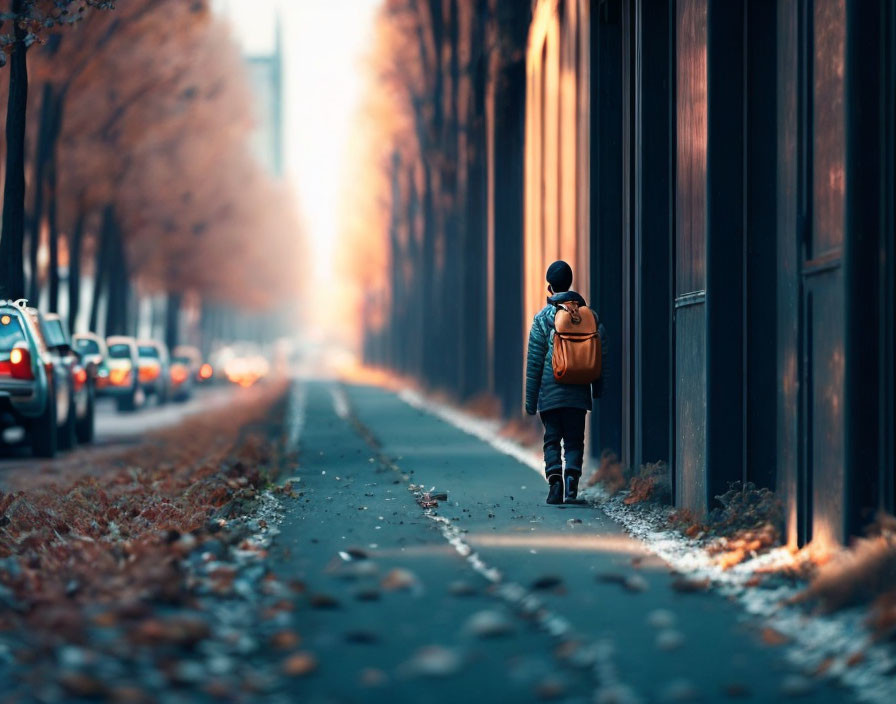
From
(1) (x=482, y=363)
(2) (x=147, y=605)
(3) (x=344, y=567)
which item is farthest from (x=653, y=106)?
(1) (x=482, y=363)

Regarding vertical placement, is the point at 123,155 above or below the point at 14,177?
above

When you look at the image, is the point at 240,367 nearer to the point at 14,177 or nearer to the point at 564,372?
the point at 14,177

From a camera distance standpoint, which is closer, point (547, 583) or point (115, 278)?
point (547, 583)

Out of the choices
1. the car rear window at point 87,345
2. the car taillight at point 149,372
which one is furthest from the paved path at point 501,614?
the car taillight at point 149,372

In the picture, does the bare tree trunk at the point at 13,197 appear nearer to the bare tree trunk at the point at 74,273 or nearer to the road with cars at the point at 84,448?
the road with cars at the point at 84,448

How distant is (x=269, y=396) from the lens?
42.7 meters

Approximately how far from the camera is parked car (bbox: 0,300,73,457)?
18828mm

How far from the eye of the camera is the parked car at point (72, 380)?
2070 cm

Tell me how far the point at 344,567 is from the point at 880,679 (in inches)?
135

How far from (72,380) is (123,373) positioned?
607 inches

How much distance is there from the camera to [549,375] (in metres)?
12.7

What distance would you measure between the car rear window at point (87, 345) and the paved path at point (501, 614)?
65.0 ft

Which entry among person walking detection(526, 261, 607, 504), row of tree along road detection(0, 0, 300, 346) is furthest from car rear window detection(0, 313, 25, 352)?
person walking detection(526, 261, 607, 504)

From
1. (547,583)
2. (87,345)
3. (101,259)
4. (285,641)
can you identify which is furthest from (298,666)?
(101,259)
